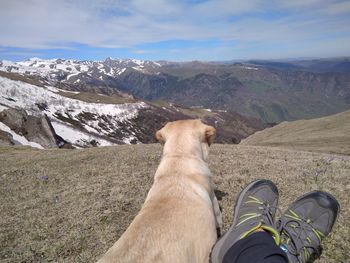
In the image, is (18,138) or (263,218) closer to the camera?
(263,218)

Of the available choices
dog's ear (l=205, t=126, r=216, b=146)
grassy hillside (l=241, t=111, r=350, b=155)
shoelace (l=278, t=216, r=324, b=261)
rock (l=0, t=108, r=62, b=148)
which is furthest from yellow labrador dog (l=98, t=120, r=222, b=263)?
rock (l=0, t=108, r=62, b=148)

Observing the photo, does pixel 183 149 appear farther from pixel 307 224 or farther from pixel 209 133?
pixel 307 224

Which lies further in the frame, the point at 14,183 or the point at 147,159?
the point at 147,159

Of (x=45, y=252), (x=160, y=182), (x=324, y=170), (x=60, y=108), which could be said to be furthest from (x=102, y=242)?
(x=60, y=108)

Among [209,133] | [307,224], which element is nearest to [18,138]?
[209,133]

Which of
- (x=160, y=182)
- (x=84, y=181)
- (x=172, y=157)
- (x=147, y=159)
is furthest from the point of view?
(x=147, y=159)

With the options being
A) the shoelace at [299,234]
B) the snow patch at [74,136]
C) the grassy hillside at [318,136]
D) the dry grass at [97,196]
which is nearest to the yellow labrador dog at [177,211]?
the shoelace at [299,234]

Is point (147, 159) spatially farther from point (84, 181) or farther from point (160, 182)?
point (160, 182)

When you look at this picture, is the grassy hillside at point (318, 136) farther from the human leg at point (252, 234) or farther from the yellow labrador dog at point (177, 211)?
the yellow labrador dog at point (177, 211)
